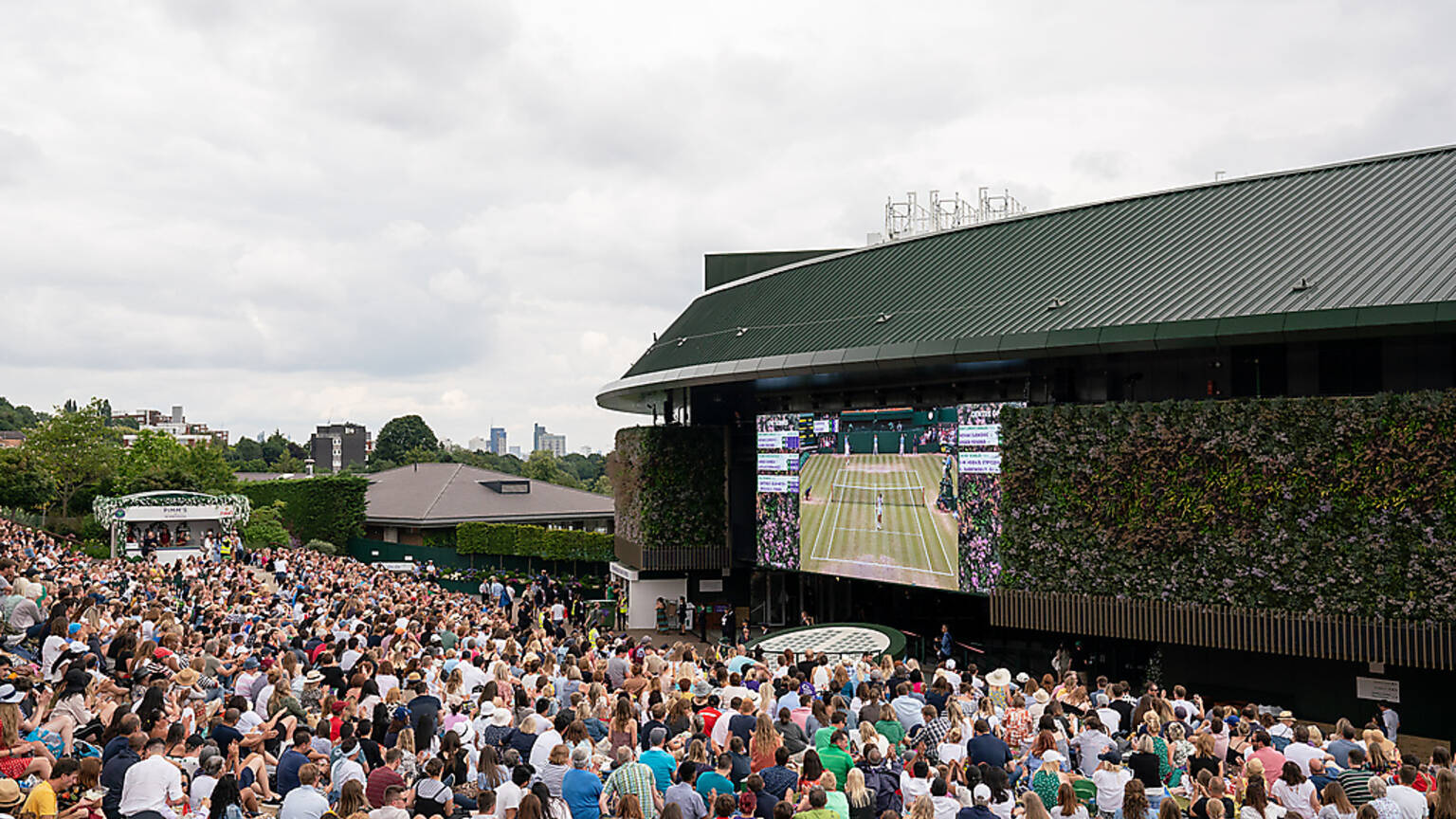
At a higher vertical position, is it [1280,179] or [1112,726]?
[1280,179]

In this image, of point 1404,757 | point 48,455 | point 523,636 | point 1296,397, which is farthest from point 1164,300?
point 48,455

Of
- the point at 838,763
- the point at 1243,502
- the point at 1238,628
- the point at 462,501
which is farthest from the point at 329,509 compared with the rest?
the point at 838,763

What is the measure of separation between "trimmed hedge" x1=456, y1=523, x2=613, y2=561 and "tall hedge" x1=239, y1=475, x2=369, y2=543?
27.4 ft

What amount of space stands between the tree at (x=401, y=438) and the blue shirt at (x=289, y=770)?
119392 mm

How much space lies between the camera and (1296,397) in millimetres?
20422

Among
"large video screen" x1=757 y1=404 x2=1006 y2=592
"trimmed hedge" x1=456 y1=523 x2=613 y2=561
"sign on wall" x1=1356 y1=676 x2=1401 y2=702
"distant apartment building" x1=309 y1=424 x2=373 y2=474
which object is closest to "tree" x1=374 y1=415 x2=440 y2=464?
"distant apartment building" x1=309 y1=424 x2=373 y2=474

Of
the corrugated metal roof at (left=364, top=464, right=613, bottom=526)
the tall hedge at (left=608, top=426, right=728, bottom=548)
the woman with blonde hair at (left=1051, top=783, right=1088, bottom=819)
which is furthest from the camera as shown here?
the corrugated metal roof at (left=364, top=464, right=613, bottom=526)

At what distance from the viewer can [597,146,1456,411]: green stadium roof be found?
19.6 metres

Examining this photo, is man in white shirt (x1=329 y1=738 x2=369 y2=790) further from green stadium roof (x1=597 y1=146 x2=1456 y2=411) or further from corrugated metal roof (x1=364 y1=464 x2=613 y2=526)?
corrugated metal roof (x1=364 y1=464 x2=613 y2=526)

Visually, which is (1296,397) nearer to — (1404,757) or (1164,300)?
(1164,300)

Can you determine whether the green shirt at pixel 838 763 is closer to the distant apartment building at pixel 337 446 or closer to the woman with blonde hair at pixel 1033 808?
the woman with blonde hair at pixel 1033 808

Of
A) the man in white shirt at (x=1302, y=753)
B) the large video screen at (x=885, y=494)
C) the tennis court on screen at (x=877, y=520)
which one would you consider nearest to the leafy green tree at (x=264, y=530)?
the large video screen at (x=885, y=494)

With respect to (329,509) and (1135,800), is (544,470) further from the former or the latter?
(1135,800)

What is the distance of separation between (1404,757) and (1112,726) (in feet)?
10.3
